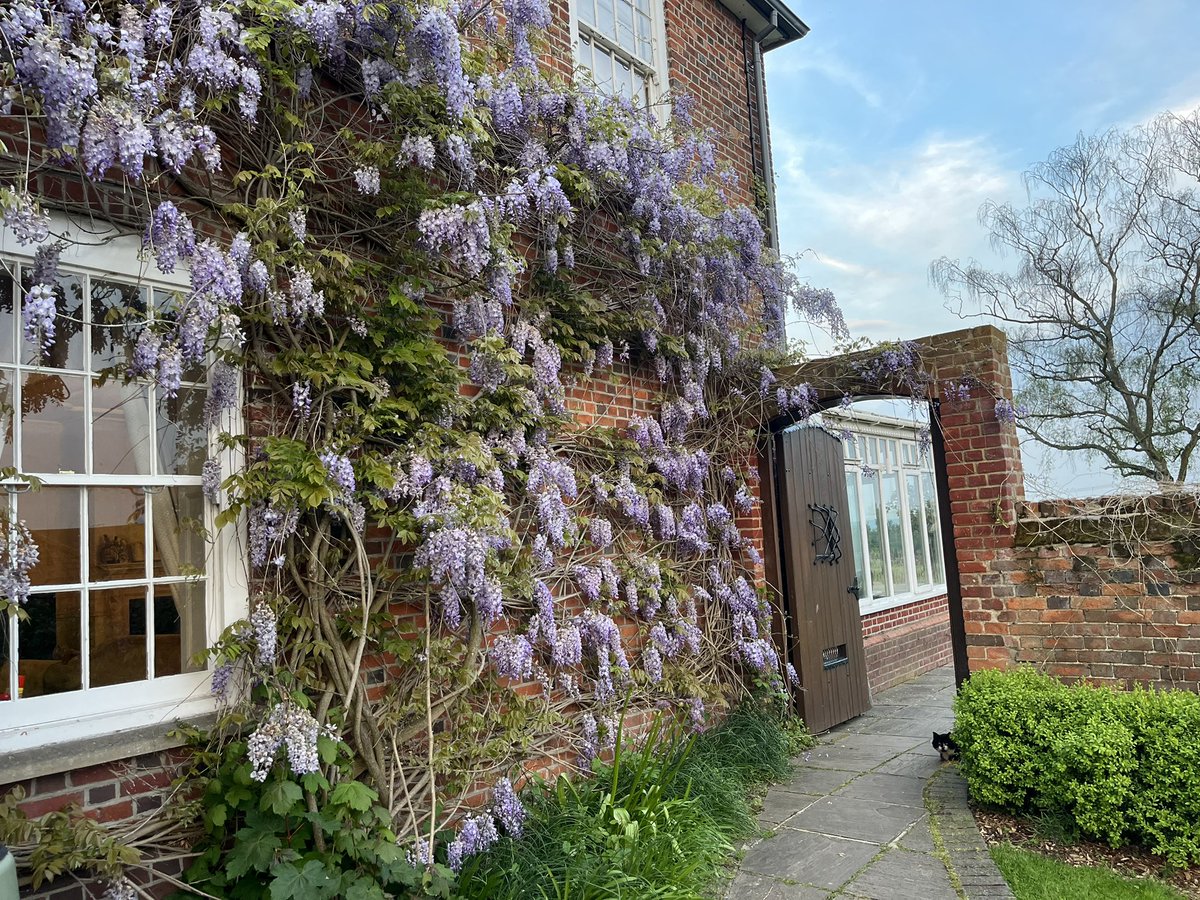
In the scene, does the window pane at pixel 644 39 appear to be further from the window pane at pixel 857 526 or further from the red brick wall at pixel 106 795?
the red brick wall at pixel 106 795

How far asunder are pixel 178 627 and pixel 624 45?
5.32 m

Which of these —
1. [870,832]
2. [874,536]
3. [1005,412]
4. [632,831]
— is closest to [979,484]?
[1005,412]

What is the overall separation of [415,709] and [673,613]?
2.13 m

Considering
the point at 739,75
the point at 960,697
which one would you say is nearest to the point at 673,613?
the point at 960,697

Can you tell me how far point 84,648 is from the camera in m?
2.79

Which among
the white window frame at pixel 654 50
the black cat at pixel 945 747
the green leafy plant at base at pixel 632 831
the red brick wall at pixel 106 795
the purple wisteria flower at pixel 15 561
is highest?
the white window frame at pixel 654 50

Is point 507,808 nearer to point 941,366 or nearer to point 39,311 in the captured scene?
point 39,311

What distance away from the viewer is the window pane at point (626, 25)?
627 centimetres

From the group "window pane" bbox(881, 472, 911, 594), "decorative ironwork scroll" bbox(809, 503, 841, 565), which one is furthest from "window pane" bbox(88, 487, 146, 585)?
"window pane" bbox(881, 472, 911, 594)

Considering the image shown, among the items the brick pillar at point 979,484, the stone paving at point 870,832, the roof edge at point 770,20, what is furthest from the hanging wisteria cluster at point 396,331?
the roof edge at point 770,20

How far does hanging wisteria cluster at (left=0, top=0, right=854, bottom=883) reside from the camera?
2844mm

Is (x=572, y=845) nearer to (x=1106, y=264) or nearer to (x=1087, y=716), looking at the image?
(x=1087, y=716)

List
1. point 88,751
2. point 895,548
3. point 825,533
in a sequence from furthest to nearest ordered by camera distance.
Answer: point 895,548 → point 825,533 → point 88,751

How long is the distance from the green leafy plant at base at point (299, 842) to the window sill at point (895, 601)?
17.9ft
